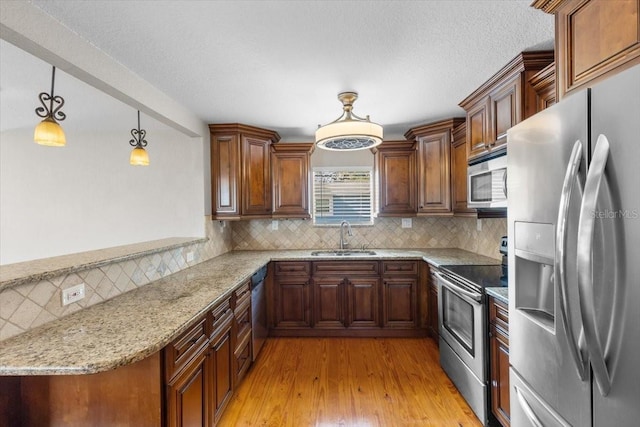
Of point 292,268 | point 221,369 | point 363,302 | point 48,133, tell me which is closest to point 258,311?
point 292,268

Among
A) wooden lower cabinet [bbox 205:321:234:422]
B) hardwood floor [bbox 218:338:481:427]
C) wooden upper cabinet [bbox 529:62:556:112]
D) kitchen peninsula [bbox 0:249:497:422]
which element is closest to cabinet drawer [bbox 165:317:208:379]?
kitchen peninsula [bbox 0:249:497:422]

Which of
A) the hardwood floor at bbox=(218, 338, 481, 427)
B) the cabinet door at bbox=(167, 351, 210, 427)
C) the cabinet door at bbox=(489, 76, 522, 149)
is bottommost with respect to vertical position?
the hardwood floor at bbox=(218, 338, 481, 427)

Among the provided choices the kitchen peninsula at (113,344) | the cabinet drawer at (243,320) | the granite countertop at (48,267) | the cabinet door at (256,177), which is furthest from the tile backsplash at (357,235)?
the kitchen peninsula at (113,344)

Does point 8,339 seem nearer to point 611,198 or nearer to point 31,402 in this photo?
point 31,402

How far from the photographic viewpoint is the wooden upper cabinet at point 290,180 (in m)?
3.62

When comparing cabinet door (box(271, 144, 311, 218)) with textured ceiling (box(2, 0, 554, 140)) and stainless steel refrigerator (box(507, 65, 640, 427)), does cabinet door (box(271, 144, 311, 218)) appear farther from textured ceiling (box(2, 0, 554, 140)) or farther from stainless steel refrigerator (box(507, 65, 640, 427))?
stainless steel refrigerator (box(507, 65, 640, 427))

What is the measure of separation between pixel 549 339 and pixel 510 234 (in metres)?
0.45

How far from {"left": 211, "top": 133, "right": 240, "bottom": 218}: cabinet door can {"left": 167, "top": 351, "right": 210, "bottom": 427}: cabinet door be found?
1.87 m

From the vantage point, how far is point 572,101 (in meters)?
0.99

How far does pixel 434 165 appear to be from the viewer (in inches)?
132

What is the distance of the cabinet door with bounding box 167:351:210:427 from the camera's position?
1299 millimetres

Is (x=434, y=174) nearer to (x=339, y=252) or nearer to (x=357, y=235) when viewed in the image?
(x=357, y=235)

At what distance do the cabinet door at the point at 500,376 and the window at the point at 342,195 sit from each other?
2279 mm

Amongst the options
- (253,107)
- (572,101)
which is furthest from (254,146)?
(572,101)
